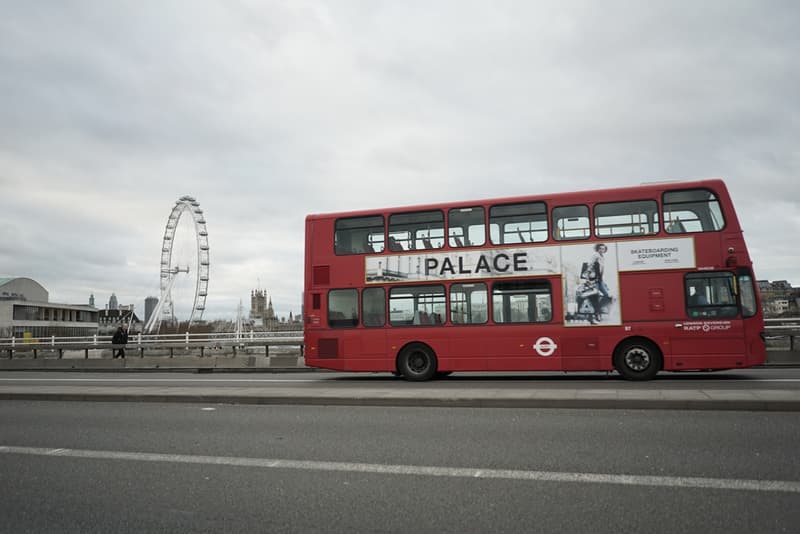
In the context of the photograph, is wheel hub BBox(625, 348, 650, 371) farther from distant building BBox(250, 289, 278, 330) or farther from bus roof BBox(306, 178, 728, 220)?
distant building BBox(250, 289, 278, 330)

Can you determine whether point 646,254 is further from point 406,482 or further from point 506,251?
point 406,482

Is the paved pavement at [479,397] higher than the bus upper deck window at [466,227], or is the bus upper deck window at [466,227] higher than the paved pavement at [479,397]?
the bus upper deck window at [466,227]

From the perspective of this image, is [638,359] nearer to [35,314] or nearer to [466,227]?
[466,227]

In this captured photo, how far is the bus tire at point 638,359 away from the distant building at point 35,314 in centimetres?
10548

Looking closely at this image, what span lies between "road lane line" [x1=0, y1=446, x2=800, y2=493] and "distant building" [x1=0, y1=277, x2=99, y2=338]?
350 feet

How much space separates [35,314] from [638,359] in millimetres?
119415

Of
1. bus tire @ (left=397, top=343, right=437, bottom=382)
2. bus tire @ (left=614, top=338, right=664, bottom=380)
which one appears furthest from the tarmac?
bus tire @ (left=397, top=343, right=437, bottom=382)

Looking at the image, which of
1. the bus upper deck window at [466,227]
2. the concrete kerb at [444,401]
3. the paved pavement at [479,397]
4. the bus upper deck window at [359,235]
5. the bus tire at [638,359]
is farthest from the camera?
the bus upper deck window at [359,235]

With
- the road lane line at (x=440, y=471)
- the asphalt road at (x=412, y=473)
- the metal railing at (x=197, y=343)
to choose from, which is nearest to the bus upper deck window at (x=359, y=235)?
the asphalt road at (x=412, y=473)

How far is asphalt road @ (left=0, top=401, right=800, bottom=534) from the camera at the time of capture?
4254 millimetres

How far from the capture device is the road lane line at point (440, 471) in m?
4.83

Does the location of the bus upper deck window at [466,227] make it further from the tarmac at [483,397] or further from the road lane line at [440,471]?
the road lane line at [440,471]

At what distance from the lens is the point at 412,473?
5477mm

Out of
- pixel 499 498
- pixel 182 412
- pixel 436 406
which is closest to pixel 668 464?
pixel 499 498
